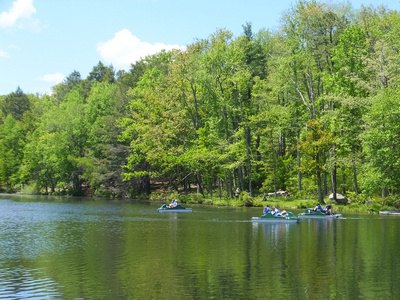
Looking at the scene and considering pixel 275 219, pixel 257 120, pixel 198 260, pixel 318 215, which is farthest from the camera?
pixel 257 120

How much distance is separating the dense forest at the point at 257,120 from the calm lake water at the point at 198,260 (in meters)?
14.4

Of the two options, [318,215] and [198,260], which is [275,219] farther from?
[198,260]

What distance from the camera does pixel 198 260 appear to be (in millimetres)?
23047

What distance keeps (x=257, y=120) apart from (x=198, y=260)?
39511 mm

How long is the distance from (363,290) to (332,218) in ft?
85.1

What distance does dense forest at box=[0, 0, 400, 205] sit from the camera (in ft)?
168

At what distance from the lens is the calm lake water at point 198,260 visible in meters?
17.3

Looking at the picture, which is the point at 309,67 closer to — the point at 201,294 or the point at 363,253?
the point at 363,253

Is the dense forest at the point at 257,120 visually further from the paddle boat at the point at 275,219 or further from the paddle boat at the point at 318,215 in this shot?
the paddle boat at the point at 275,219

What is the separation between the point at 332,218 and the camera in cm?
4294

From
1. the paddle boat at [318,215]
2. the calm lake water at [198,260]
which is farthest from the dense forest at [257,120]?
the calm lake water at [198,260]

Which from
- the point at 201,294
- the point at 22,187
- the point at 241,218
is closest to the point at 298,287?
the point at 201,294

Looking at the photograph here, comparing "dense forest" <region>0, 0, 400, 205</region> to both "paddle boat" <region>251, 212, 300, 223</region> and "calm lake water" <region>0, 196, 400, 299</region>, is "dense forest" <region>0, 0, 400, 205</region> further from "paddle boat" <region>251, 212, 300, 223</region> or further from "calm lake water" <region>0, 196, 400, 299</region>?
"calm lake water" <region>0, 196, 400, 299</region>

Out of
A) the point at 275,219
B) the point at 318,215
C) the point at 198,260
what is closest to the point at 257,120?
the point at 318,215
